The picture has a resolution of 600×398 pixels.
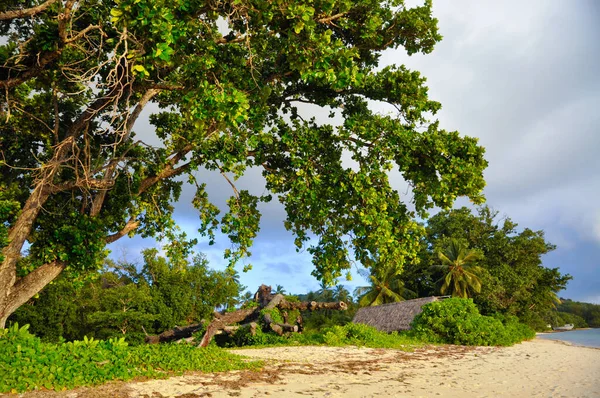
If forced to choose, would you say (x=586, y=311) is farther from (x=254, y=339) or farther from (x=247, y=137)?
(x=247, y=137)

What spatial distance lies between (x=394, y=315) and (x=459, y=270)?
12.8 metres

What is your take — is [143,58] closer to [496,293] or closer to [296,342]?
[296,342]

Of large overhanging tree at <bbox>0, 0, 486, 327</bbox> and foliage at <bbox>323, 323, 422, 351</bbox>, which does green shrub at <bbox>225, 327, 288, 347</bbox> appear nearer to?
foliage at <bbox>323, 323, 422, 351</bbox>

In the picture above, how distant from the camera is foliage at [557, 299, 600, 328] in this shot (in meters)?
92.0

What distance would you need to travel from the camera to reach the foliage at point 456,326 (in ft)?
63.8

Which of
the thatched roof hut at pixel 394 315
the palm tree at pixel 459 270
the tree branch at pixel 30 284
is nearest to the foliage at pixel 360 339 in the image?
the thatched roof hut at pixel 394 315

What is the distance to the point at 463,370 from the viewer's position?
967 centimetres

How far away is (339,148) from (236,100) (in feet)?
13.5

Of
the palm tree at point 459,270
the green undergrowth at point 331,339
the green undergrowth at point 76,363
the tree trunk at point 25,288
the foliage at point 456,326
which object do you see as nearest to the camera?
the green undergrowth at point 76,363

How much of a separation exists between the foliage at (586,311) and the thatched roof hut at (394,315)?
83362 millimetres

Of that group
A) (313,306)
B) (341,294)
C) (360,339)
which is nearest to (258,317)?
(313,306)

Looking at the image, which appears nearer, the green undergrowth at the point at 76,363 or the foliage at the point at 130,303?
the green undergrowth at the point at 76,363

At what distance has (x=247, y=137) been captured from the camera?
9602 millimetres

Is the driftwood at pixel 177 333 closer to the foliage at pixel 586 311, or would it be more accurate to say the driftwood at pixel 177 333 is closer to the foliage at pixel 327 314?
the foliage at pixel 327 314
